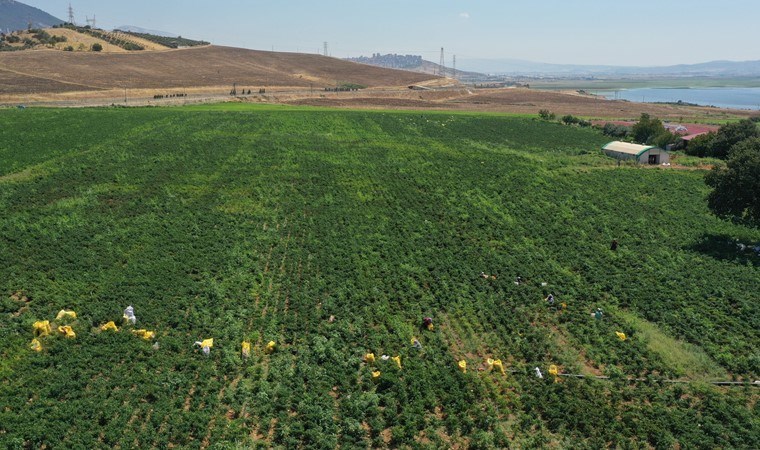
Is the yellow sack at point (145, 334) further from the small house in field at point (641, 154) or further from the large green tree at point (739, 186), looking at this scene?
the small house in field at point (641, 154)

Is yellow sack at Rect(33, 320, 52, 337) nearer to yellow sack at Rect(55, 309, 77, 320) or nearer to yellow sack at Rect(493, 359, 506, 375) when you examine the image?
yellow sack at Rect(55, 309, 77, 320)

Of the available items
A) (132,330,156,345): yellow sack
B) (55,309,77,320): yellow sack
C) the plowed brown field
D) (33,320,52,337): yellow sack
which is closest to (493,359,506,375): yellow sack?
(132,330,156,345): yellow sack

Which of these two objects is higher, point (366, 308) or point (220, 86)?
point (220, 86)

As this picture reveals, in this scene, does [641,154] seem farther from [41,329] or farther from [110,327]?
[41,329]

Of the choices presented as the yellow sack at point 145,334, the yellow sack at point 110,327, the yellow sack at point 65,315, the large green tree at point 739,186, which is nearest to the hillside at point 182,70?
the yellow sack at point 65,315

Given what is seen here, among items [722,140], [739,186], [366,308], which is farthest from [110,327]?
[722,140]

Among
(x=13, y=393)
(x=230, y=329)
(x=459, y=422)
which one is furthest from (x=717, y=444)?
(x=13, y=393)
